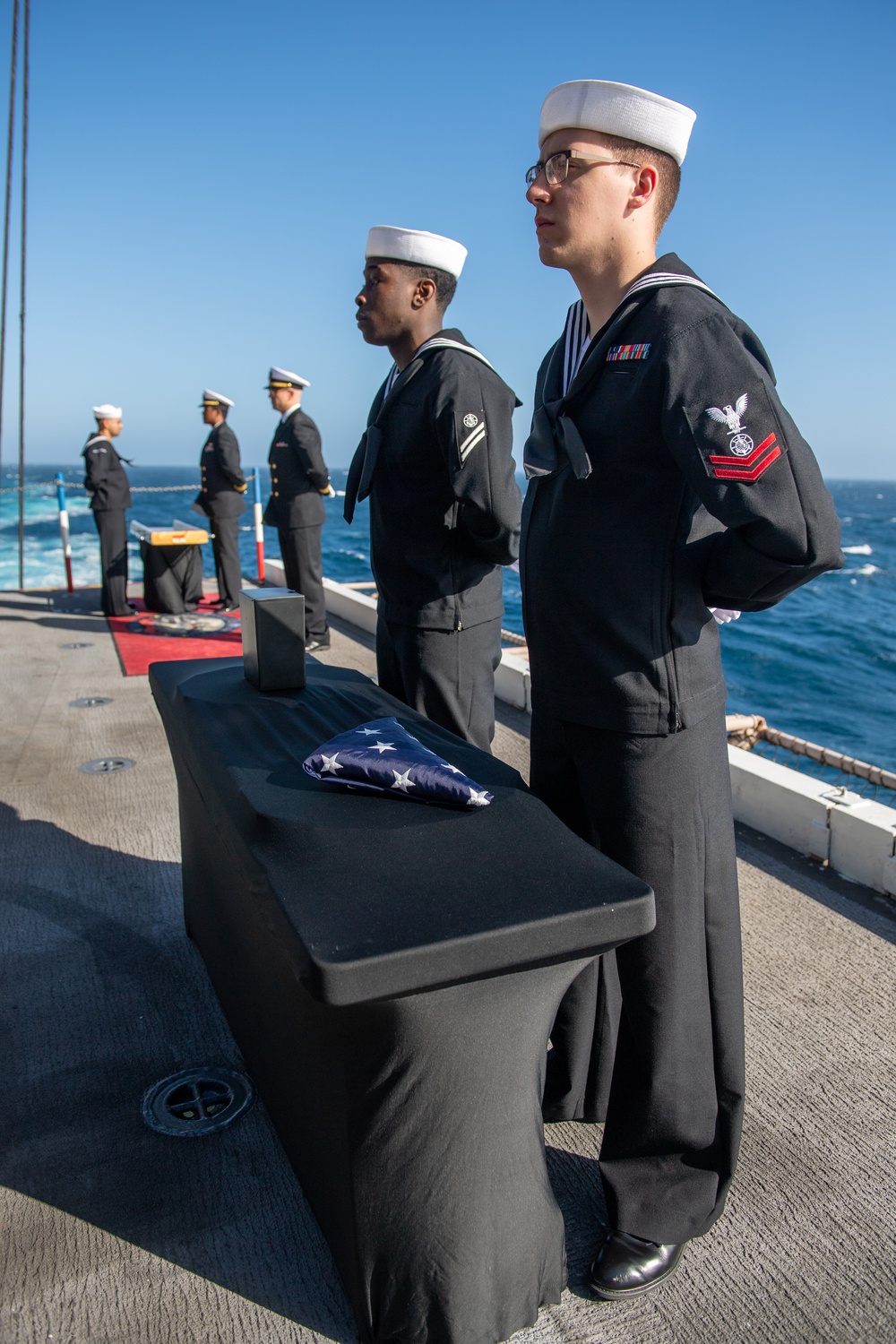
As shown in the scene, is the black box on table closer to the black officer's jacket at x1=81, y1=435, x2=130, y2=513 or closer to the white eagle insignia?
the white eagle insignia

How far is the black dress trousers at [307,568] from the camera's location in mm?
7477

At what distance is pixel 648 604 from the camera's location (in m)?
1.70

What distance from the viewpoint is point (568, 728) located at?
1877mm

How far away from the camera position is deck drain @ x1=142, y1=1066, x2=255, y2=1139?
2193 millimetres

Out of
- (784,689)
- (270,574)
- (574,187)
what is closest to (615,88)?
(574,187)

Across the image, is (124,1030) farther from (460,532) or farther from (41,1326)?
(460,532)

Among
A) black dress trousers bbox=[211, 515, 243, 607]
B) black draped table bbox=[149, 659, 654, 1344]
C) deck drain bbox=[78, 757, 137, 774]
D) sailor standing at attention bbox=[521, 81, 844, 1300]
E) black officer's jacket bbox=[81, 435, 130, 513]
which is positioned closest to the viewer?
black draped table bbox=[149, 659, 654, 1344]

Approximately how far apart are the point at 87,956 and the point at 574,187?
249 cm

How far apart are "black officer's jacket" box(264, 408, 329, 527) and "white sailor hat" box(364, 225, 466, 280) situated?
4.30 meters

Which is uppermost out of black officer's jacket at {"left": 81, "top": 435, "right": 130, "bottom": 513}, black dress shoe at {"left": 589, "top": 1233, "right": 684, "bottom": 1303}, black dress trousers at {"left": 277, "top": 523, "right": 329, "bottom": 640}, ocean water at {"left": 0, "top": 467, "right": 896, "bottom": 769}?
black officer's jacket at {"left": 81, "top": 435, "right": 130, "bottom": 513}

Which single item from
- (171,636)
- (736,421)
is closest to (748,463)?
(736,421)

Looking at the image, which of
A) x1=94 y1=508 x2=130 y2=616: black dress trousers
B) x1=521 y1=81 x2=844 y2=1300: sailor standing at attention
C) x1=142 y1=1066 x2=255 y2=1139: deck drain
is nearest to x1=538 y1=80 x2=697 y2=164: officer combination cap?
x1=521 y1=81 x2=844 y2=1300: sailor standing at attention

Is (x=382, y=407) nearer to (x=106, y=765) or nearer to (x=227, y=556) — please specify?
(x=106, y=765)

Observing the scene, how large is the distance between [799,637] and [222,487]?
24.9 meters
